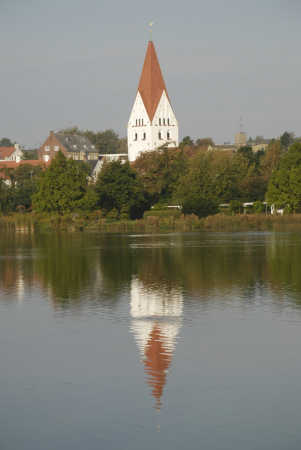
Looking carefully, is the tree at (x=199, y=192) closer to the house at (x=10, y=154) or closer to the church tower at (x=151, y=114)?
the church tower at (x=151, y=114)

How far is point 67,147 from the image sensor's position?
575ft

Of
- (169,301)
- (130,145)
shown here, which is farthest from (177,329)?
(130,145)

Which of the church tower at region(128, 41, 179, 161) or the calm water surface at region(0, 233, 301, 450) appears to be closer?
the calm water surface at region(0, 233, 301, 450)

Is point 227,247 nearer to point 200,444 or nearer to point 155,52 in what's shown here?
point 200,444

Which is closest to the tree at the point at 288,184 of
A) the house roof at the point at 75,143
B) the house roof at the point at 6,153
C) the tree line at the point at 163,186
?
the tree line at the point at 163,186

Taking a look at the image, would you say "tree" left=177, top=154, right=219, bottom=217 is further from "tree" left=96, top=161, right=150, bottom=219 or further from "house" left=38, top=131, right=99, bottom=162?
"house" left=38, top=131, right=99, bottom=162

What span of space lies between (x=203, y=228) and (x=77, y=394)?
→ 61.1 metres

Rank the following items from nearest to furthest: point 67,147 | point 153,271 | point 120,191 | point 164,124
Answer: point 153,271 → point 120,191 → point 164,124 → point 67,147

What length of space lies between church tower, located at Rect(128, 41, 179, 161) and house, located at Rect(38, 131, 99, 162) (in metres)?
25.4

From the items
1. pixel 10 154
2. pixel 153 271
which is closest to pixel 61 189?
pixel 153 271

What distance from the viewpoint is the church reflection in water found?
13484mm

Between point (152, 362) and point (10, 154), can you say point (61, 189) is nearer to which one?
point (152, 362)

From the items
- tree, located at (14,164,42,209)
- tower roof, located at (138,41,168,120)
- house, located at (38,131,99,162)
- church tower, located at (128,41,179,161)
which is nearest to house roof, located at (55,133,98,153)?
house, located at (38,131,99,162)

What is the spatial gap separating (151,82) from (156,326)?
397ft
